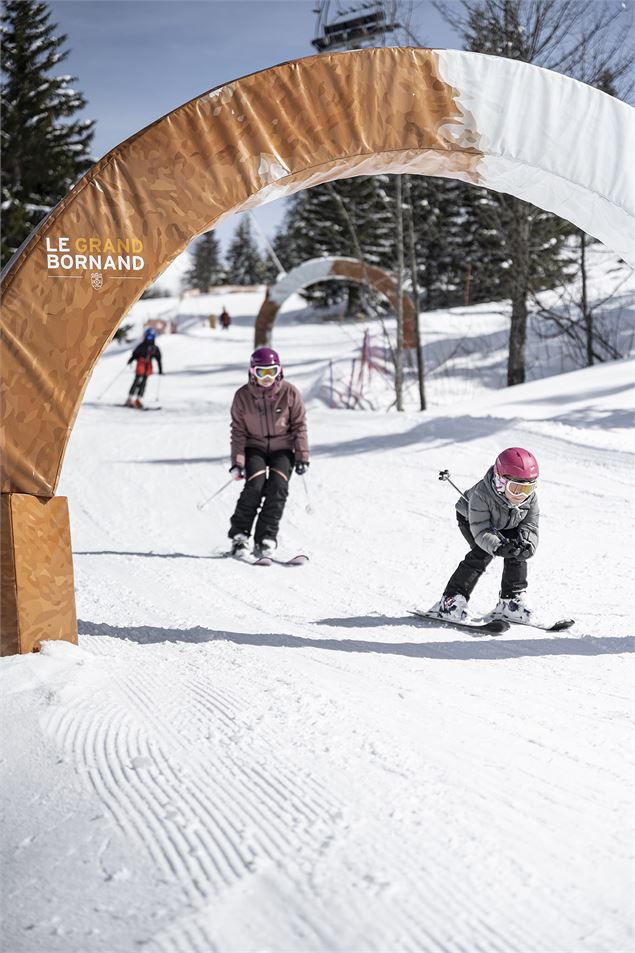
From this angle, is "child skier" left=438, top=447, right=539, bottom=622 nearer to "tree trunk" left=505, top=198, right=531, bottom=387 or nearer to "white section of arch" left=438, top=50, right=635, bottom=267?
"white section of arch" left=438, top=50, right=635, bottom=267

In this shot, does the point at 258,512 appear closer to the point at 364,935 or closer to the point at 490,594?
the point at 490,594

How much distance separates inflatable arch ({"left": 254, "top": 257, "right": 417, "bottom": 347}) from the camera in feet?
77.7

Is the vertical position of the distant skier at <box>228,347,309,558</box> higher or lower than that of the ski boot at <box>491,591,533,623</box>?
higher

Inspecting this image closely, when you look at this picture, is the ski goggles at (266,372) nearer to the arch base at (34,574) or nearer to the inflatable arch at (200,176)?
the inflatable arch at (200,176)

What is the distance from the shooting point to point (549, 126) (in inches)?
199

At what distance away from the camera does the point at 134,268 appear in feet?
15.4


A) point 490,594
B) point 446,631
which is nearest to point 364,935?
point 446,631

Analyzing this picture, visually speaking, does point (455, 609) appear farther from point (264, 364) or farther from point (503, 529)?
point (264, 364)

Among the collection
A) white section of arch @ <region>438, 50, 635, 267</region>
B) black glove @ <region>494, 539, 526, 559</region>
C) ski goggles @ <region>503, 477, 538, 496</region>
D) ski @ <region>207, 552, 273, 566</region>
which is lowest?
ski @ <region>207, 552, 273, 566</region>

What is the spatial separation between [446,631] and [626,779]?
2360 mm

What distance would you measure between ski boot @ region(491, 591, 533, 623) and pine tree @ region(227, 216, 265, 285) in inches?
2983

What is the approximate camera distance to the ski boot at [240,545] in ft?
25.5

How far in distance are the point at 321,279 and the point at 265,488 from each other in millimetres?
19046

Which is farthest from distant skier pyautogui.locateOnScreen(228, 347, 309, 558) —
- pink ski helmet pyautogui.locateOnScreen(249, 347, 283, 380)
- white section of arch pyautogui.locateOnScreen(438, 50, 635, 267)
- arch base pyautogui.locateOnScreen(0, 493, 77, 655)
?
white section of arch pyautogui.locateOnScreen(438, 50, 635, 267)
